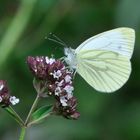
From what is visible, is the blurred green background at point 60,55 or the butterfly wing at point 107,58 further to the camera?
the blurred green background at point 60,55

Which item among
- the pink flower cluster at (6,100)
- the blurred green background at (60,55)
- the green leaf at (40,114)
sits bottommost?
the blurred green background at (60,55)

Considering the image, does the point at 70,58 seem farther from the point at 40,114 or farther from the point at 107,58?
the point at 40,114

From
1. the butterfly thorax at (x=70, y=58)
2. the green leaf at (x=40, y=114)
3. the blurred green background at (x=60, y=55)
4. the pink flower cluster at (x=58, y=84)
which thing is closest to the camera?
the green leaf at (x=40, y=114)

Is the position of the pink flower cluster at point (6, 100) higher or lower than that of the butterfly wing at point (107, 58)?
higher

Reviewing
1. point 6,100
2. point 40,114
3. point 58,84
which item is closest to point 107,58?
point 58,84

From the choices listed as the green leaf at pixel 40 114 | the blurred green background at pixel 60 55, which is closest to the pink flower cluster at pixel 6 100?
the green leaf at pixel 40 114

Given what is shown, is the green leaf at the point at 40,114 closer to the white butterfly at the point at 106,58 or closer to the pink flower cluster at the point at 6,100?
the pink flower cluster at the point at 6,100

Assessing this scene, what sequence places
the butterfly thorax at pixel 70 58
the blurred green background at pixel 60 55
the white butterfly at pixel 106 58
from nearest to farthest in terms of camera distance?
the butterfly thorax at pixel 70 58 < the white butterfly at pixel 106 58 < the blurred green background at pixel 60 55

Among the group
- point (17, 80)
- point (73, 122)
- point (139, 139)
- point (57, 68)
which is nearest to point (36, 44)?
point (17, 80)
